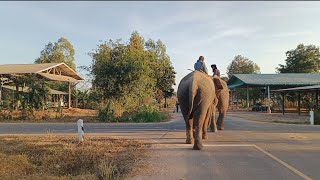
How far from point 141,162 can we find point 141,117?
57.5ft

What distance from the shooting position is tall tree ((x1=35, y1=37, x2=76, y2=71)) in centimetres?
6738

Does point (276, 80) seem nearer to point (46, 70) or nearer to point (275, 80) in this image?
point (275, 80)

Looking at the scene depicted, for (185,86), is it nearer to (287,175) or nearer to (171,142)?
(171,142)

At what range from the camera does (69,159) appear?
11.1 metres

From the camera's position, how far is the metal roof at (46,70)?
3422cm

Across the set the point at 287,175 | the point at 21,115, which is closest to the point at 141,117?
the point at 21,115

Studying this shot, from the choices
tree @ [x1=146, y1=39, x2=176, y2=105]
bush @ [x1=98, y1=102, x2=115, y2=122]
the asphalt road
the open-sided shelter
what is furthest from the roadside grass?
tree @ [x1=146, y1=39, x2=176, y2=105]

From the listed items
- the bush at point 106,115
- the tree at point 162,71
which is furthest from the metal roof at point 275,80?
the bush at point 106,115

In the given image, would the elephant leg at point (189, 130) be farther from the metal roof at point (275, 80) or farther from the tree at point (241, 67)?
the tree at point (241, 67)

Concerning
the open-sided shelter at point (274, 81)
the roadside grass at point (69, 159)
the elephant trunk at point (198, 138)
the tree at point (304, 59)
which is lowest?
the roadside grass at point (69, 159)

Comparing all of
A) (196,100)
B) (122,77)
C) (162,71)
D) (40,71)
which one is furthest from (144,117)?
(162,71)

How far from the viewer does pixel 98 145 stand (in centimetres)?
1299

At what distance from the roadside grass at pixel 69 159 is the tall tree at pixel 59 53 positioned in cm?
5542

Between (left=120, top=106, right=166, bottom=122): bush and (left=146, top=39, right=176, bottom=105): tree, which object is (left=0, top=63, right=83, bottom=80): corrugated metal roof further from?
(left=146, top=39, right=176, bottom=105): tree
